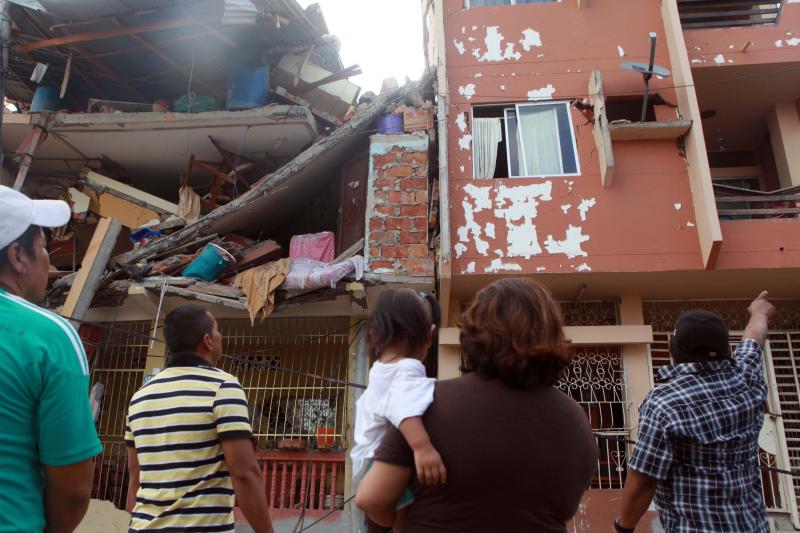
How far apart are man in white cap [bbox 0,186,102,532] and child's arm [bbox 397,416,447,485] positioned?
885 mm

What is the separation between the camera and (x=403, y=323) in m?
2.09

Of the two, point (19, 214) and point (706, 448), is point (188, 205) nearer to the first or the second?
point (19, 214)

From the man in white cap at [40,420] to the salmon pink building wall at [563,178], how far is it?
5.85m

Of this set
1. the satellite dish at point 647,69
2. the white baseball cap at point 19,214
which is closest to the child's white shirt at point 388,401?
the white baseball cap at point 19,214

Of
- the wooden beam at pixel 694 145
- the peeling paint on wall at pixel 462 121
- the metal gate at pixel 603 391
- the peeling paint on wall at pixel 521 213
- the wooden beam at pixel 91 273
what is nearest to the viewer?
the wooden beam at pixel 91 273

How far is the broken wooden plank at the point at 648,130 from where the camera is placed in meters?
7.57

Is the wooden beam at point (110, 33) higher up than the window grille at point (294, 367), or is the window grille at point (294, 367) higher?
the wooden beam at point (110, 33)

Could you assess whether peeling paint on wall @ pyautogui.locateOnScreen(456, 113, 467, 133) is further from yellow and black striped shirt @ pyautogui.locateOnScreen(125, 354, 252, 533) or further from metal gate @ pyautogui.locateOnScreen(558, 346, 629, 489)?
yellow and black striped shirt @ pyautogui.locateOnScreen(125, 354, 252, 533)

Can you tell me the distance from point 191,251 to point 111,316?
1771 millimetres

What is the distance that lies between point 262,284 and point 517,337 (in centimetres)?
594

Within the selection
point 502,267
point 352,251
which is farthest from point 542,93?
point 352,251

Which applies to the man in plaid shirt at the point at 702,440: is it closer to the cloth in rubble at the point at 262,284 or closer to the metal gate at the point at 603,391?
the metal gate at the point at 603,391

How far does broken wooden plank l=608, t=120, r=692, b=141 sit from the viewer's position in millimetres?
7574

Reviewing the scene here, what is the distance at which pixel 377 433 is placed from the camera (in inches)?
78.4
